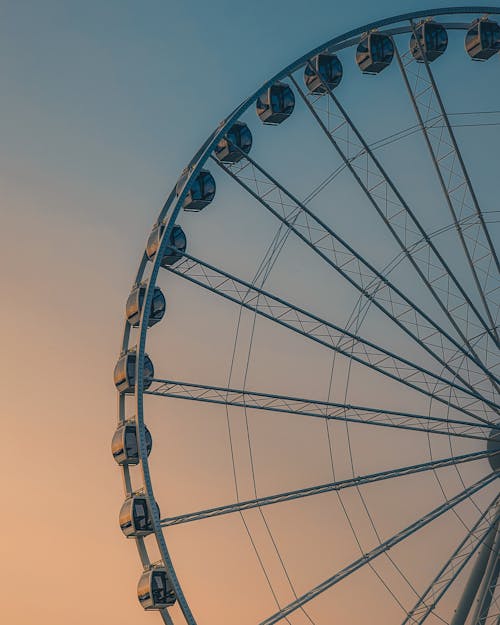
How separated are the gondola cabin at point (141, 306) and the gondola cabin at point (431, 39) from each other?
11.4 m

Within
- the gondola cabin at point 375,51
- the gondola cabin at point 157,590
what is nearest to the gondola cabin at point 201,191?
the gondola cabin at point 375,51

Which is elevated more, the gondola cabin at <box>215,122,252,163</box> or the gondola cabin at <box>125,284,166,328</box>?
the gondola cabin at <box>215,122,252,163</box>

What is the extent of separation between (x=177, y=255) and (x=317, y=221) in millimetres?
4340

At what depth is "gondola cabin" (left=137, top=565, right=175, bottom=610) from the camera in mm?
44062

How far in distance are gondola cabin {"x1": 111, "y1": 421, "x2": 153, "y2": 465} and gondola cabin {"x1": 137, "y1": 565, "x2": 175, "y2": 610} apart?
405 centimetres

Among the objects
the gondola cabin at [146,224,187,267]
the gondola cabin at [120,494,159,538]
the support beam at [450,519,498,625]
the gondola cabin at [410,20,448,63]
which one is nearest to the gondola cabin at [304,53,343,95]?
the gondola cabin at [410,20,448,63]

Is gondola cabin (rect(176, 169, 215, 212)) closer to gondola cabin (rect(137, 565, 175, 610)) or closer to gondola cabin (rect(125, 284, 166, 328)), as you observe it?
gondola cabin (rect(125, 284, 166, 328))

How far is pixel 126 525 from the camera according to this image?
45844 millimetres

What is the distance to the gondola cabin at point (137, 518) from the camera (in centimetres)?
4522

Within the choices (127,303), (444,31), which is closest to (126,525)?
(127,303)

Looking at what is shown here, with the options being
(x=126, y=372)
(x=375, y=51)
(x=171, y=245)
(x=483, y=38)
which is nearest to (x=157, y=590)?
(x=126, y=372)

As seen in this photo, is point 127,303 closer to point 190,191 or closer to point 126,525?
point 190,191

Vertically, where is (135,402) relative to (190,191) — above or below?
below

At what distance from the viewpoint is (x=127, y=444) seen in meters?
47.1
